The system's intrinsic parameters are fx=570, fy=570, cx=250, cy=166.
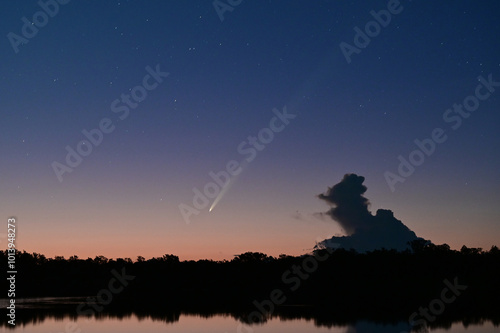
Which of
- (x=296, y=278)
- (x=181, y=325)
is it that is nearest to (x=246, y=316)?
(x=181, y=325)

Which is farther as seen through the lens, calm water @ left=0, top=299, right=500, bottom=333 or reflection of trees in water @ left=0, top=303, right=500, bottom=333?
reflection of trees in water @ left=0, top=303, right=500, bottom=333

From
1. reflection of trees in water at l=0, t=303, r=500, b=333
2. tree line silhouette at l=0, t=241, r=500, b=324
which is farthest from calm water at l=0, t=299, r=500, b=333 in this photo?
tree line silhouette at l=0, t=241, r=500, b=324

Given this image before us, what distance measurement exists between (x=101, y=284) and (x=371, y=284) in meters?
48.4

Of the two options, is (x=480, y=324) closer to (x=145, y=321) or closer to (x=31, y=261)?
(x=145, y=321)

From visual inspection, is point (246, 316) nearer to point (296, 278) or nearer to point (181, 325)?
point (181, 325)

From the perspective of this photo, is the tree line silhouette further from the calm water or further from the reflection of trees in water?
the calm water

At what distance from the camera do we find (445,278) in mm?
91312

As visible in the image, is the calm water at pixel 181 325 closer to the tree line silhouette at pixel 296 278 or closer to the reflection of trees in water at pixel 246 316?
the reflection of trees in water at pixel 246 316

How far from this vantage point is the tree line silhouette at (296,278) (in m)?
71.3

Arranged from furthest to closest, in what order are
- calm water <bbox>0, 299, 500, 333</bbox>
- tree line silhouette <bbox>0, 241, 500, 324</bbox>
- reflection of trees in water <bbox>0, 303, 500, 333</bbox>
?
tree line silhouette <bbox>0, 241, 500, 324</bbox>
reflection of trees in water <bbox>0, 303, 500, 333</bbox>
calm water <bbox>0, 299, 500, 333</bbox>

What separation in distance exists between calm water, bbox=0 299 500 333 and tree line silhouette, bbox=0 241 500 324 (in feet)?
40.3

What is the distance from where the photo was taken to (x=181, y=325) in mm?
41812

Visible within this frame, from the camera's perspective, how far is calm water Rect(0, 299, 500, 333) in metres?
37.7

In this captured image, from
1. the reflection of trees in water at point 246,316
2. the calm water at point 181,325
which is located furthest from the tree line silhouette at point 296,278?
the calm water at point 181,325
